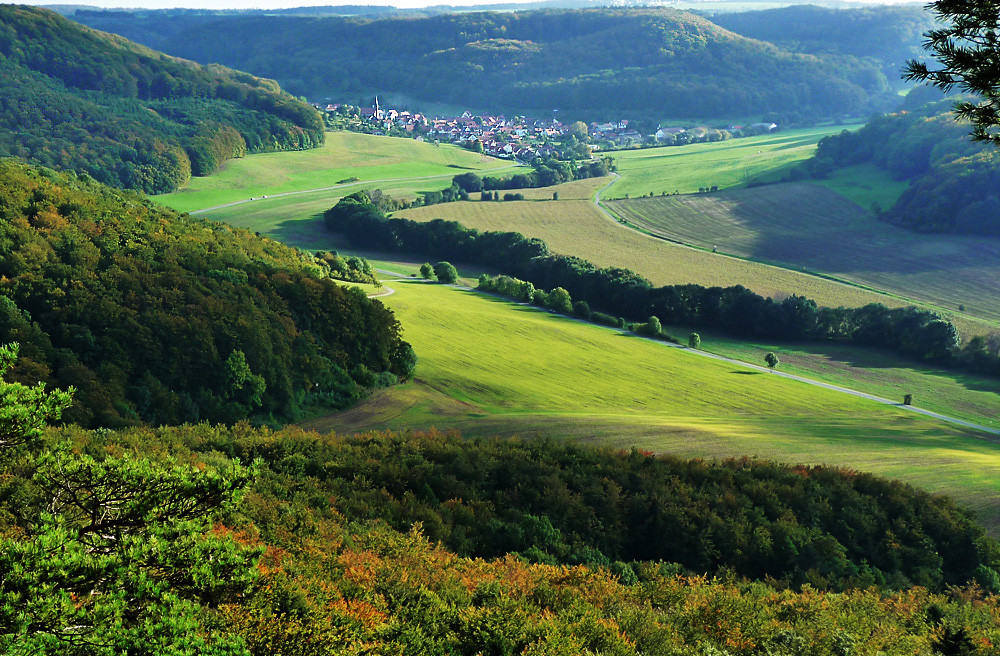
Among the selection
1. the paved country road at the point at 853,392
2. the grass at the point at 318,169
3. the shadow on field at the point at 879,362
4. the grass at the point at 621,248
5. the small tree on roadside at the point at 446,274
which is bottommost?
the paved country road at the point at 853,392

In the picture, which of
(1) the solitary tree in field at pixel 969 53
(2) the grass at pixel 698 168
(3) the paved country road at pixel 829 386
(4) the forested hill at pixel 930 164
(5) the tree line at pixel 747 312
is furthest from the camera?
(2) the grass at pixel 698 168

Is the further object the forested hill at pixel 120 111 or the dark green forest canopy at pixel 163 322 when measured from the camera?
the forested hill at pixel 120 111

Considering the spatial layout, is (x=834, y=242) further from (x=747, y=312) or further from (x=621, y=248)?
(x=747, y=312)

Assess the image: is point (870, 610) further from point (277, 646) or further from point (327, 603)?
point (277, 646)

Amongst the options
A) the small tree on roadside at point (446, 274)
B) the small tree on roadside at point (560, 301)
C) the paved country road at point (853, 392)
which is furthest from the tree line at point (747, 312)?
the paved country road at point (853, 392)

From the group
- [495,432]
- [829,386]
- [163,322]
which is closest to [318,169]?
[829,386]

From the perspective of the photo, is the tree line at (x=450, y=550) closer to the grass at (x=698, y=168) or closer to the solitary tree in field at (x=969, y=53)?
the solitary tree in field at (x=969, y=53)

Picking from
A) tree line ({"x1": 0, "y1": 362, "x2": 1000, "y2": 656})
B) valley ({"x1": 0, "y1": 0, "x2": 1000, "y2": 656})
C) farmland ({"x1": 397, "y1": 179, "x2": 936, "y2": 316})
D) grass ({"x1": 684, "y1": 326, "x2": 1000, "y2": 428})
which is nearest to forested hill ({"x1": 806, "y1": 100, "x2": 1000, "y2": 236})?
valley ({"x1": 0, "y1": 0, "x2": 1000, "y2": 656})

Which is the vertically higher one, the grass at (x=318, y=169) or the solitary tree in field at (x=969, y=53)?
the grass at (x=318, y=169)
